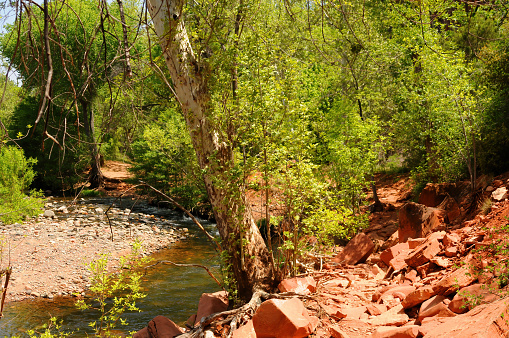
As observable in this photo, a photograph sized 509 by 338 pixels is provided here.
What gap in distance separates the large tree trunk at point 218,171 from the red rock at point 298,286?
0.28 meters

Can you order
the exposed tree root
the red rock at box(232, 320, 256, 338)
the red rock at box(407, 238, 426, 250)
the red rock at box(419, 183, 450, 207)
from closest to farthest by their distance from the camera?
the red rock at box(232, 320, 256, 338)
the exposed tree root
the red rock at box(407, 238, 426, 250)
the red rock at box(419, 183, 450, 207)

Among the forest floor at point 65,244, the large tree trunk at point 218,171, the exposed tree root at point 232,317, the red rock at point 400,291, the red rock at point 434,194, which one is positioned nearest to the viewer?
the red rock at point 400,291

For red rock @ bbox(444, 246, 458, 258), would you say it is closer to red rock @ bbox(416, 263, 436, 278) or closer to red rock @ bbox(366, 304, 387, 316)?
red rock @ bbox(416, 263, 436, 278)

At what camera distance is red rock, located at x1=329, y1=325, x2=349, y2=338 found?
4055 mm

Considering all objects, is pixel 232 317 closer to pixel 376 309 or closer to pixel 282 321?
pixel 282 321

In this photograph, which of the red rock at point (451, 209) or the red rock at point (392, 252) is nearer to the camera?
the red rock at point (392, 252)

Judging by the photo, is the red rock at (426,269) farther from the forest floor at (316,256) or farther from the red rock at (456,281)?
the red rock at (456,281)

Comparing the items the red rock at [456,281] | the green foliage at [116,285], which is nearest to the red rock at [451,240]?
the red rock at [456,281]

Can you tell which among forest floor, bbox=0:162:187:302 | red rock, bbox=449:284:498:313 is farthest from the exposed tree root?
forest floor, bbox=0:162:187:302

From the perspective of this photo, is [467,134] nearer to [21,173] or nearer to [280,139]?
[280,139]

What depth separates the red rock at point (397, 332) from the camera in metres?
3.52

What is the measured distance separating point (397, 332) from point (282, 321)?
47.3 inches

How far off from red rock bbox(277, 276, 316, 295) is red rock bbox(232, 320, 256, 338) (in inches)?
38.4

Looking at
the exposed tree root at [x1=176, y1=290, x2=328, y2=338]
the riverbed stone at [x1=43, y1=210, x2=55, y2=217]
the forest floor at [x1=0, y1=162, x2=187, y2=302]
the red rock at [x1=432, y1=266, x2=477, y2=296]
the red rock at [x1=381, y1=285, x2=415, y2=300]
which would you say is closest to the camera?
the red rock at [x1=432, y1=266, x2=477, y2=296]
